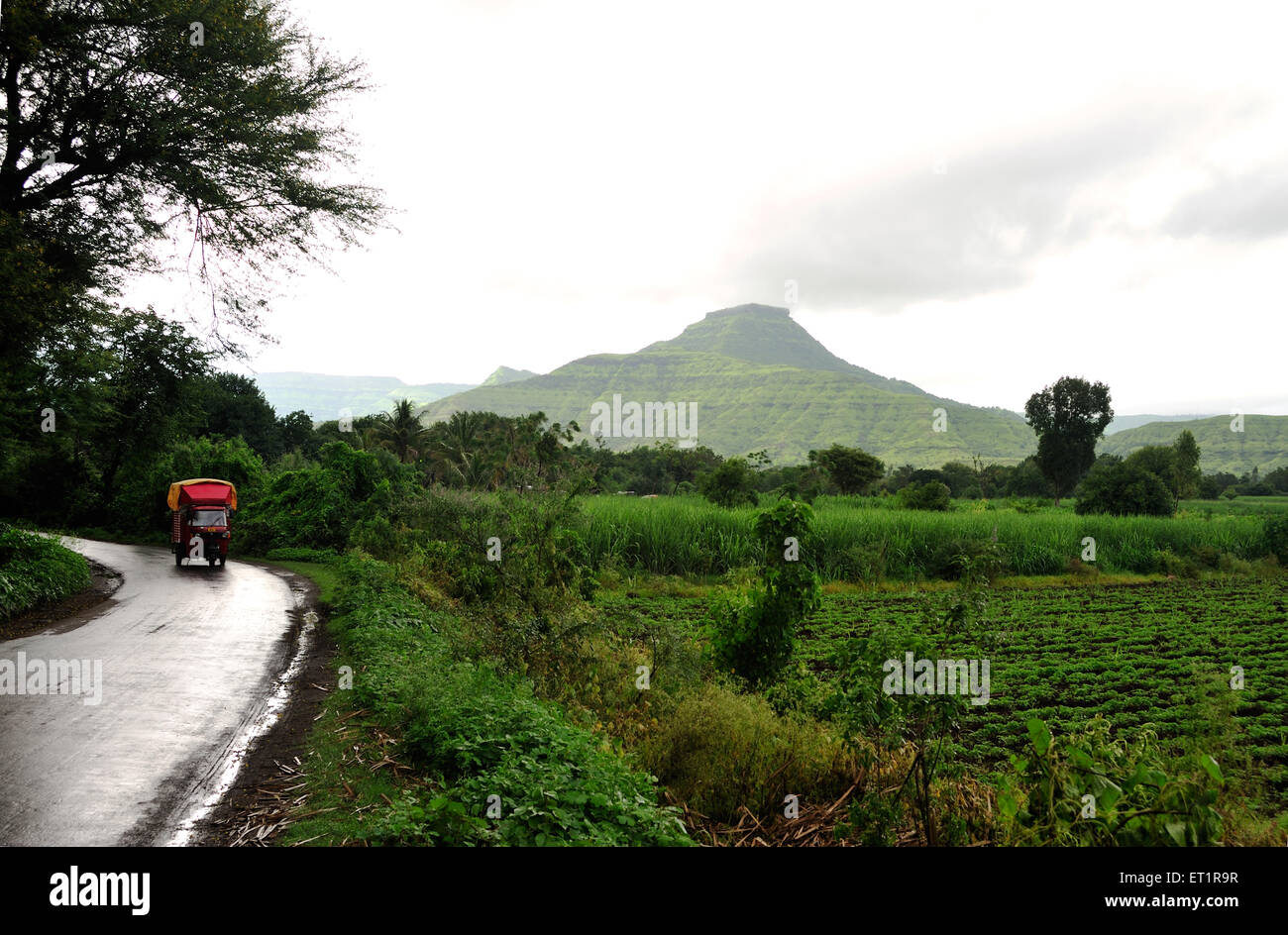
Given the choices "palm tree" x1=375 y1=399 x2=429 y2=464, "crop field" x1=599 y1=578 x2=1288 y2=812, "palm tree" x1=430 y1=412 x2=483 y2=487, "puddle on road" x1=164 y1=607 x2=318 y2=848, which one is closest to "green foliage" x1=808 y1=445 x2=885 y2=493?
"palm tree" x1=430 y1=412 x2=483 y2=487

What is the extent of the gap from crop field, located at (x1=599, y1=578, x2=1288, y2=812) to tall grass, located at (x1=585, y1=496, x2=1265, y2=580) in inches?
115

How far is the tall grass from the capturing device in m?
24.4

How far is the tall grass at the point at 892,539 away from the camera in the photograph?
24359 millimetres

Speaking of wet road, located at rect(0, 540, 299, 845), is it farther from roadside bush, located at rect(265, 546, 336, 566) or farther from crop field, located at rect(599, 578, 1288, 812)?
roadside bush, located at rect(265, 546, 336, 566)

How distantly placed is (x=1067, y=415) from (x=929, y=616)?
6940cm

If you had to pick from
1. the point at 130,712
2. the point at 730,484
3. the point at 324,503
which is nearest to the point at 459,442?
the point at 730,484

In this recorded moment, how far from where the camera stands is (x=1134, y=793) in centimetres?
443

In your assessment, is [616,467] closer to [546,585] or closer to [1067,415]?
[1067,415]

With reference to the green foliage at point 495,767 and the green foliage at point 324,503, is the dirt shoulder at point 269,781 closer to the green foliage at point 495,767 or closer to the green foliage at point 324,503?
the green foliage at point 495,767

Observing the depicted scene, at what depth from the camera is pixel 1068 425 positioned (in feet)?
212

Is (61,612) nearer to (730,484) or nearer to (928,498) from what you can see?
(730,484)

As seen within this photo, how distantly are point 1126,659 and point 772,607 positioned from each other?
847 centimetres

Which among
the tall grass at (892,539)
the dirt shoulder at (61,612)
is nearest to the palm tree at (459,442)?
the tall grass at (892,539)

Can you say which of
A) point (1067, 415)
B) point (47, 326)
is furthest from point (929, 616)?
point (1067, 415)
